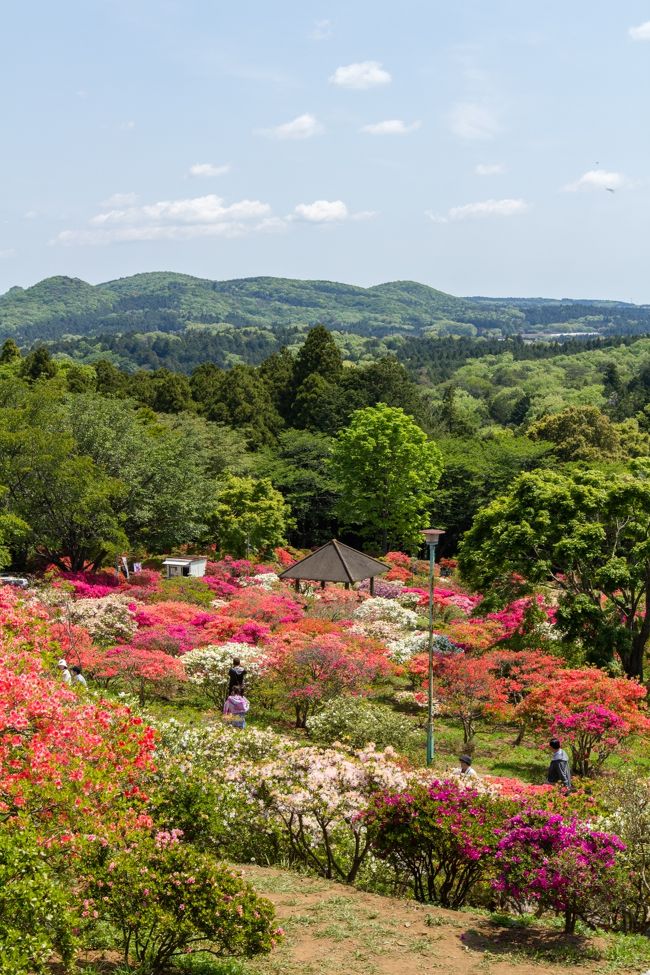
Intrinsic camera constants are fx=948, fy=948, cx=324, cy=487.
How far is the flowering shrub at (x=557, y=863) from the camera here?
8.05 metres

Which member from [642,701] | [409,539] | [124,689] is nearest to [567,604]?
[642,701]

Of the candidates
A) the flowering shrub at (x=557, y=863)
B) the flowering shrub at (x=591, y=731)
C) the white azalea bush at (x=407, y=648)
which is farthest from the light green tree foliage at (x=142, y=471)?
the flowering shrub at (x=557, y=863)

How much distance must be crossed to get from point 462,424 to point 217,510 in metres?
37.6

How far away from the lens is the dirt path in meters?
7.45

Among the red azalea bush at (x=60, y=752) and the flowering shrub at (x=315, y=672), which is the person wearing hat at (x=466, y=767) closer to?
the red azalea bush at (x=60, y=752)

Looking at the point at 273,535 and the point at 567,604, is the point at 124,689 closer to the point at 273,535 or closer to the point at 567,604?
the point at 567,604

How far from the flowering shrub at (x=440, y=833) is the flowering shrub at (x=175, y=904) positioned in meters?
2.22

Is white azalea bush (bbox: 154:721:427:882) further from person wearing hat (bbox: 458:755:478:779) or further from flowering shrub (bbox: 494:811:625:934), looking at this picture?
flowering shrub (bbox: 494:811:625:934)

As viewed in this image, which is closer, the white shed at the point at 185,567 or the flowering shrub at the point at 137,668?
the flowering shrub at the point at 137,668

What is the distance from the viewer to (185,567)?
3366cm

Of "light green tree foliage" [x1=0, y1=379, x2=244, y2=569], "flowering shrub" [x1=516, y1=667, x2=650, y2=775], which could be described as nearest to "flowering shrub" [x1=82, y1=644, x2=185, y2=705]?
"flowering shrub" [x1=516, y1=667, x2=650, y2=775]

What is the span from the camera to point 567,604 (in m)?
20.4

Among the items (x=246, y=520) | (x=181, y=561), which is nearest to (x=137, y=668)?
(x=181, y=561)

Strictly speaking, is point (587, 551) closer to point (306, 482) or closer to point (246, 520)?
point (246, 520)
